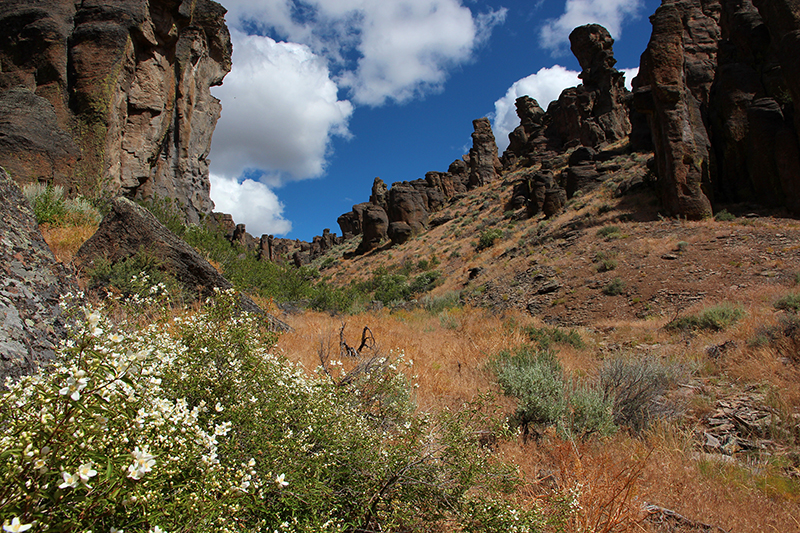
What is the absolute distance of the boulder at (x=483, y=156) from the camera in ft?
191

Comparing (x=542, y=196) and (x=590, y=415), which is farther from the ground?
(x=542, y=196)

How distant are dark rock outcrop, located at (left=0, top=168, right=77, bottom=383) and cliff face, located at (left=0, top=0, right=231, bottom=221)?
6289mm

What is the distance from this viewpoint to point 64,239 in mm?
6078

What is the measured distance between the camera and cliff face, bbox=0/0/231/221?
326 inches

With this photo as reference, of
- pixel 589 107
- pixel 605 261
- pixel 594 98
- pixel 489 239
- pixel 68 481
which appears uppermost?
pixel 594 98

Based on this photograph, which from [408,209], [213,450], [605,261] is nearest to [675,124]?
[605,261]

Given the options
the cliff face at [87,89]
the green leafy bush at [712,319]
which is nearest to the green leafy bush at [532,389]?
the green leafy bush at [712,319]

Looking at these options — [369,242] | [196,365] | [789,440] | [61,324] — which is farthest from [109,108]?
[369,242]

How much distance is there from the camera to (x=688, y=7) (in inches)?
859

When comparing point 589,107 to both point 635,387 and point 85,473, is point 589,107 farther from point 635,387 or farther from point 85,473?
point 85,473

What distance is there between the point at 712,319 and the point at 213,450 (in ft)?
34.1

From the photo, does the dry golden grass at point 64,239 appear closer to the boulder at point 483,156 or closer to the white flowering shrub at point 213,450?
the white flowering shrub at point 213,450

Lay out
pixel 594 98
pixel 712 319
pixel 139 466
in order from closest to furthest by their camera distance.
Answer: pixel 139 466, pixel 712 319, pixel 594 98

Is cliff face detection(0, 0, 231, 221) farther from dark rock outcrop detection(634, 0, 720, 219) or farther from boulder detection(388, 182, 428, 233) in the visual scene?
boulder detection(388, 182, 428, 233)
